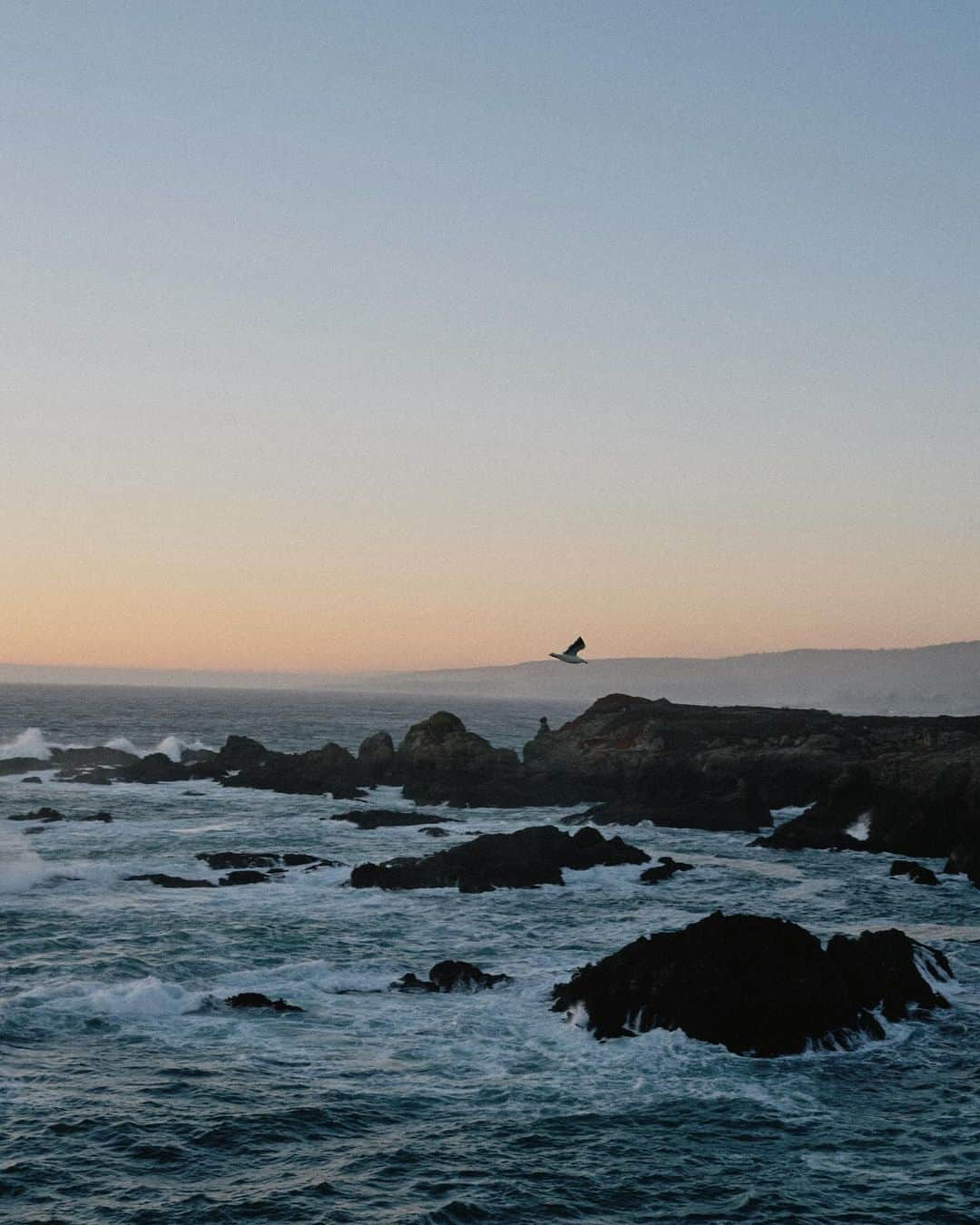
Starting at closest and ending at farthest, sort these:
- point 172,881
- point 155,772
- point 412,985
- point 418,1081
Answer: point 418,1081 < point 412,985 < point 172,881 < point 155,772

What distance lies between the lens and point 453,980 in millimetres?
29078

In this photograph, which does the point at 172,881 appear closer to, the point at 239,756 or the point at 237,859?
the point at 237,859

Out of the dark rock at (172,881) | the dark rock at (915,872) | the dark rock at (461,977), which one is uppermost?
the dark rock at (915,872)

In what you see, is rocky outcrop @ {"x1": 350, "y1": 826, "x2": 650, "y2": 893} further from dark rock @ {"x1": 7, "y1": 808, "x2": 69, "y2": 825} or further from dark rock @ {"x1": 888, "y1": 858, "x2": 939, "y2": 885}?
dark rock @ {"x1": 7, "y1": 808, "x2": 69, "y2": 825}

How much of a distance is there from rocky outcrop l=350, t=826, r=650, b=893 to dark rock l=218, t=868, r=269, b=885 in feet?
11.1

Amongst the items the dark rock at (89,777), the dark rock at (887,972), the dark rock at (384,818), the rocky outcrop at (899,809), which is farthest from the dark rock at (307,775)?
the dark rock at (887,972)

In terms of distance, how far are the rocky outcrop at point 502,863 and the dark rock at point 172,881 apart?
5204 mm

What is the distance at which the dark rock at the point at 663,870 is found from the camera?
4431 centimetres

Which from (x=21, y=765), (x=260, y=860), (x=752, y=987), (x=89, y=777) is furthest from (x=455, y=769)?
(x=752, y=987)

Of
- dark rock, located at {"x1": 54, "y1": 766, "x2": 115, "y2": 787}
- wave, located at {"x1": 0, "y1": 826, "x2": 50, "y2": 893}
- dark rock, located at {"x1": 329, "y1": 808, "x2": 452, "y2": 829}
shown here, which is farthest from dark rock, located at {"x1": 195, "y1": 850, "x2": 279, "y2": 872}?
dark rock, located at {"x1": 54, "y1": 766, "x2": 115, "y2": 787}

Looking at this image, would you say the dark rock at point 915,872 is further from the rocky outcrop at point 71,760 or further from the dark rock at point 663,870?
the rocky outcrop at point 71,760

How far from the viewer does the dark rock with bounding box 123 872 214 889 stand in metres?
41.9

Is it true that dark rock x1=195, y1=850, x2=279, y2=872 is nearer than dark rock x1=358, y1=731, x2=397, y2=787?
Yes

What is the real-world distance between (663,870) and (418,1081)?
23.7m
